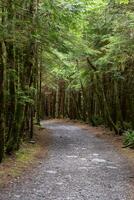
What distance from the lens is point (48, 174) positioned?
37.2 feet

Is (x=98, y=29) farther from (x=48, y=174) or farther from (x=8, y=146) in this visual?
(x=48, y=174)

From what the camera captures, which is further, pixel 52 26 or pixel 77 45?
pixel 77 45

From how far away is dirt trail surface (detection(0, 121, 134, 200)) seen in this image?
8.91m

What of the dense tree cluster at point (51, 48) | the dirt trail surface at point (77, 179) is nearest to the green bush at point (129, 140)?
the dirt trail surface at point (77, 179)

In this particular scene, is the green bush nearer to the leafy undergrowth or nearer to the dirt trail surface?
the dirt trail surface

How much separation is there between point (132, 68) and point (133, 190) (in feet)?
40.6

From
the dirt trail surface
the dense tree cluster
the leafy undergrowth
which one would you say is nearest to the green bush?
the dirt trail surface

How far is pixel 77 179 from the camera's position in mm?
10719

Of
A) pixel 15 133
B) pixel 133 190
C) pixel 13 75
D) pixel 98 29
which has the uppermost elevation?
pixel 98 29

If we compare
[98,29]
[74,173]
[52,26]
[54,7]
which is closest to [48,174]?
[74,173]

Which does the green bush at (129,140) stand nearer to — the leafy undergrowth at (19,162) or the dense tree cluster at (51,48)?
the dense tree cluster at (51,48)

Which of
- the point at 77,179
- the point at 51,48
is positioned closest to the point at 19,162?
the point at 77,179

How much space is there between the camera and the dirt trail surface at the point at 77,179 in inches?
351

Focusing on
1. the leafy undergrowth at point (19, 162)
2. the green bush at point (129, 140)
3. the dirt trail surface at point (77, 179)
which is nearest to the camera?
the dirt trail surface at point (77, 179)
